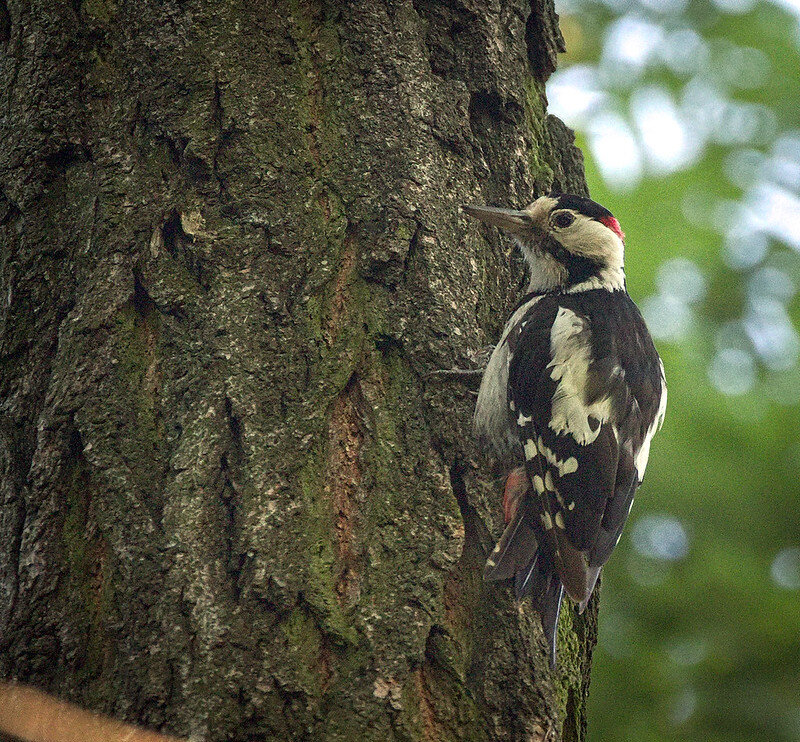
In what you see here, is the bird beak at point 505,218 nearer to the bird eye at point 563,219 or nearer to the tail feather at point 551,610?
the bird eye at point 563,219

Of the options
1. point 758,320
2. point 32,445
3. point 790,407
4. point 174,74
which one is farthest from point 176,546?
point 758,320

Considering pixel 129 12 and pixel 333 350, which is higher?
pixel 129 12

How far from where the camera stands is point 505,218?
2.45 m

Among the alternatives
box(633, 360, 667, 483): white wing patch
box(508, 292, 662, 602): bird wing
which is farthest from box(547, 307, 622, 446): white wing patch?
box(633, 360, 667, 483): white wing patch

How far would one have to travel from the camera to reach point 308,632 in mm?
1719

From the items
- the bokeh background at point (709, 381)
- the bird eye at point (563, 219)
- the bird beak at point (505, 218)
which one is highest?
the bird beak at point (505, 218)

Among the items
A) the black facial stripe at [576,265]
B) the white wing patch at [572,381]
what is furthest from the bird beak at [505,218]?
the black facial stripe at [576,265]

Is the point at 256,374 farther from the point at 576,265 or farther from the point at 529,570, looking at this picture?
the point at 576,265

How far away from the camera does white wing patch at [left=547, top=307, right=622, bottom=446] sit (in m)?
A: 2.52

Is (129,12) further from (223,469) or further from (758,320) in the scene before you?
(758,320)

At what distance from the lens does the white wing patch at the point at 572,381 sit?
252 centimetres

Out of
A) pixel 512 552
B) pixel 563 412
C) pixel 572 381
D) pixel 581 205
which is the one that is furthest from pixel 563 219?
pixel 512 552

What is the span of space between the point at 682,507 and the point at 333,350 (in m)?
2.70

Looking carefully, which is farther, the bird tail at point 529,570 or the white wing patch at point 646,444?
the white wing patch at point 646,444
